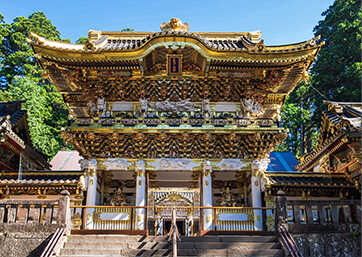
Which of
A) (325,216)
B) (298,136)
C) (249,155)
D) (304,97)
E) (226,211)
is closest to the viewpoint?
(325,216)

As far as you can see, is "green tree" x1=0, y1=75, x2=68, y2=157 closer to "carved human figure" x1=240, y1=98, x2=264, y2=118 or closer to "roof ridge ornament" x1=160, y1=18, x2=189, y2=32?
"roof ridge ornament" x1=160, y1=18, x2=189, y2=32

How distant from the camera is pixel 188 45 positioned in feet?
47.6

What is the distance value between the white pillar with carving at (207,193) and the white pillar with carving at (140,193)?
255 centimetres

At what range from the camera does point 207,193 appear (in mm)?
14812

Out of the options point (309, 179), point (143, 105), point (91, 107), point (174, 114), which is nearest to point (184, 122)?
point (174, 114)

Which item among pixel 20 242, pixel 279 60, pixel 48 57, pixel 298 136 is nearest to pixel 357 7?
pixel 298 136

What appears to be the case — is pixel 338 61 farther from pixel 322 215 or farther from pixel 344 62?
pixel 322 215

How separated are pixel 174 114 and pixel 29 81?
21.6 m

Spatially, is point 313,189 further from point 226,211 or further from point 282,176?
point 226,211

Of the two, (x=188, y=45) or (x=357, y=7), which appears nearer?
(x=188, y=45)

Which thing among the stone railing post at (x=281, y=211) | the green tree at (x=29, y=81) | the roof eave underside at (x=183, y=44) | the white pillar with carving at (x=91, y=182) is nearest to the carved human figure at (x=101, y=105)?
the roof eave underside at (x=183, y=44)

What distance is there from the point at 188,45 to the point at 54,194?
8760 millimetres

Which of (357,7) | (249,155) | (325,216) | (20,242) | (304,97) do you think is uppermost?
(357,7)

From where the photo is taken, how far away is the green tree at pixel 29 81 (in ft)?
101
